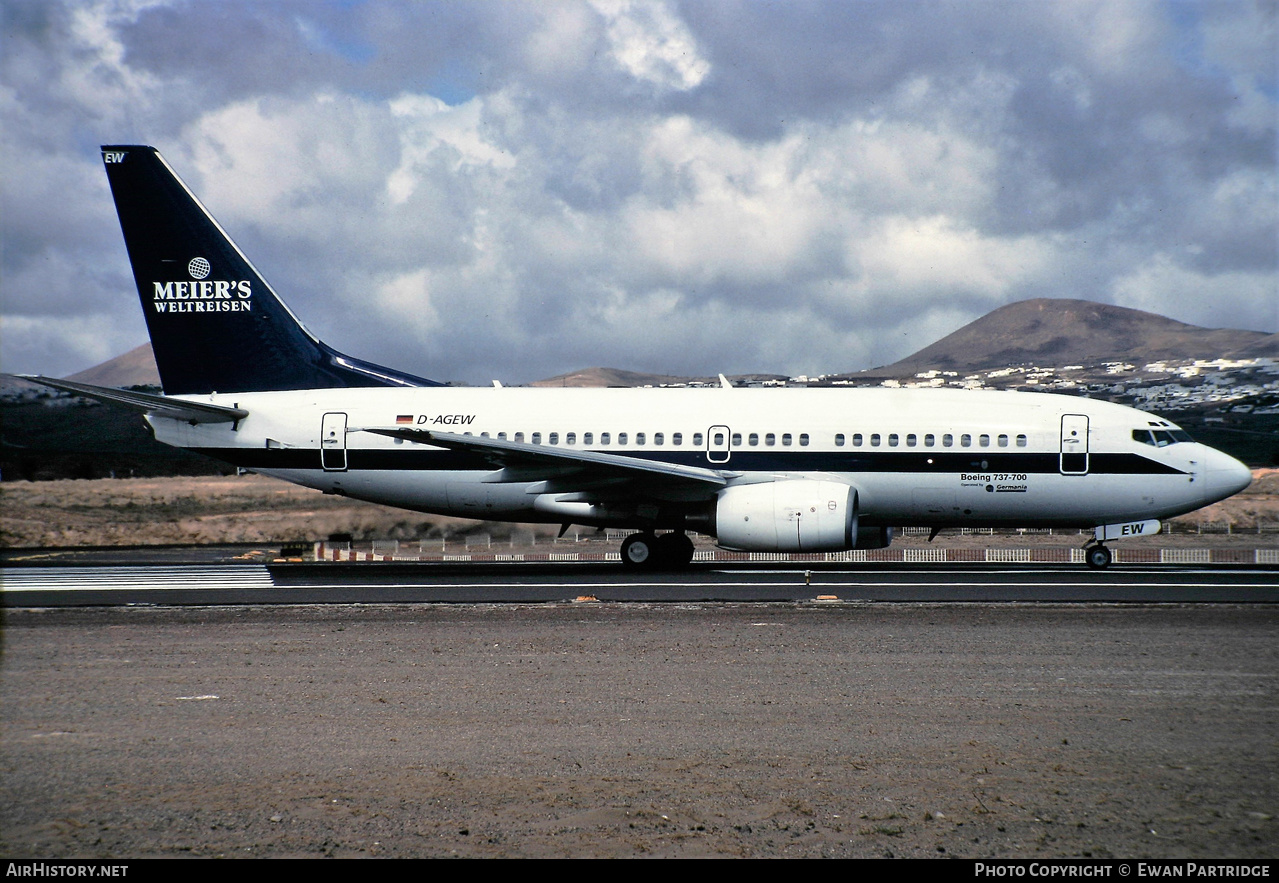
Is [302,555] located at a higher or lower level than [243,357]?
lower

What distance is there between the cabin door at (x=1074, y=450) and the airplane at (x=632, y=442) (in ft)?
0.14

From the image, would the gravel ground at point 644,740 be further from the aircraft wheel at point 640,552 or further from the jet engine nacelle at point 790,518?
the aircraft wheel at point 640,552

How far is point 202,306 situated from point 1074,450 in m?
20.0

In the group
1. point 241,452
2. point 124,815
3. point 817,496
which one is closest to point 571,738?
point 124,815

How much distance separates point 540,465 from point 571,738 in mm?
13165

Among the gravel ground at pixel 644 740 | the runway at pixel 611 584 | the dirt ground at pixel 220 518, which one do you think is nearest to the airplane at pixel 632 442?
the runway at pixel 611 584

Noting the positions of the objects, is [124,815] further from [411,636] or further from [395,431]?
[395,431]

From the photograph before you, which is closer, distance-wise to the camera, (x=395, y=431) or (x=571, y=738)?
(x=571, y=738)

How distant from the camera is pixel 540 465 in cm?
2058

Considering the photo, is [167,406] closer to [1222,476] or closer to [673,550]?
[673,550]

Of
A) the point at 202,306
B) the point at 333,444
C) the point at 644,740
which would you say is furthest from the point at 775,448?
the point at 644,740

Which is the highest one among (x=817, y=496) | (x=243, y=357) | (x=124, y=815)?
(x=243, y=357)

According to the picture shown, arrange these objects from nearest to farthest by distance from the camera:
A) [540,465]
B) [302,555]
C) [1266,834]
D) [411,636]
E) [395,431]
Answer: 1. [1266,834]
2. [411,636]
3. [395,431]
4. [540,465]
5. [302,555]

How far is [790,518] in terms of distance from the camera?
19.2 meters
